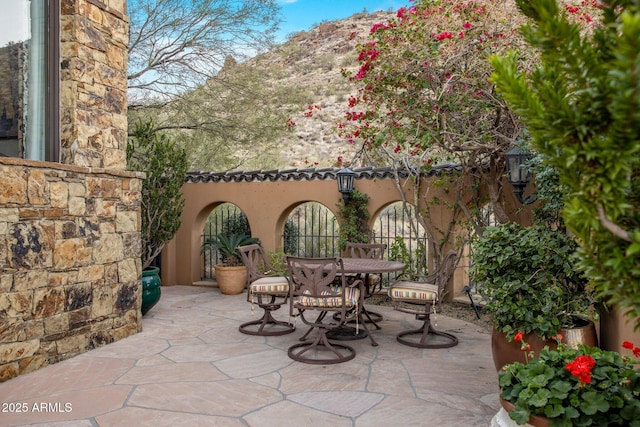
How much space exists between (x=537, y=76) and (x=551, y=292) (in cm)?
224

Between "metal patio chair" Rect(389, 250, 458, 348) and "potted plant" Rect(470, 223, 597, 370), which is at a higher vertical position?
"potted plant" Rect(470, 223, 597, 370)

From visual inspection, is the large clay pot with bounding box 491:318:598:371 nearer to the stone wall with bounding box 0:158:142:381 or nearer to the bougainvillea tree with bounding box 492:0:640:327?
the bougainvillea tree with bounding box 492:0:640:327

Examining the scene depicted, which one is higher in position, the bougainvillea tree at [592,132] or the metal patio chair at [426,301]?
the bougainvillea tree at [592,132]

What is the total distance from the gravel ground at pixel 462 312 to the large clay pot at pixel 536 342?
2124 mm

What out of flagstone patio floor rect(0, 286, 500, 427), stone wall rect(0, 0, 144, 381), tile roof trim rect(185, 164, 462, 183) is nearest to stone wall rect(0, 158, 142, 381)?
stone wall rect(0, 0, 144, 381)

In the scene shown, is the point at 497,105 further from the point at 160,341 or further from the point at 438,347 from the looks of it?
the point at 160,341

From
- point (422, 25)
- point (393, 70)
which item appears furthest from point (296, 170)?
point (422, 25)

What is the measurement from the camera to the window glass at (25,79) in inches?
156

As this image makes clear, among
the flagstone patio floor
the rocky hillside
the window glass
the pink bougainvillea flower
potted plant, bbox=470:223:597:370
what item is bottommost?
the flagstone patio floor

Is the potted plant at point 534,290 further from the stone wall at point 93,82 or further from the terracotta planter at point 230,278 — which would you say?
the terracotta planter at point 230,278

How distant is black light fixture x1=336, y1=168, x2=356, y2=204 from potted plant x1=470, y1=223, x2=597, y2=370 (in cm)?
374

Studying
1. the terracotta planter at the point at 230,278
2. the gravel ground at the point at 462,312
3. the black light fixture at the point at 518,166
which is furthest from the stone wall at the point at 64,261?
the black light fixture at the point at 518,166

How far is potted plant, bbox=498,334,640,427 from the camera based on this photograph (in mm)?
1825

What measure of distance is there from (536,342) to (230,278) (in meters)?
5.32
